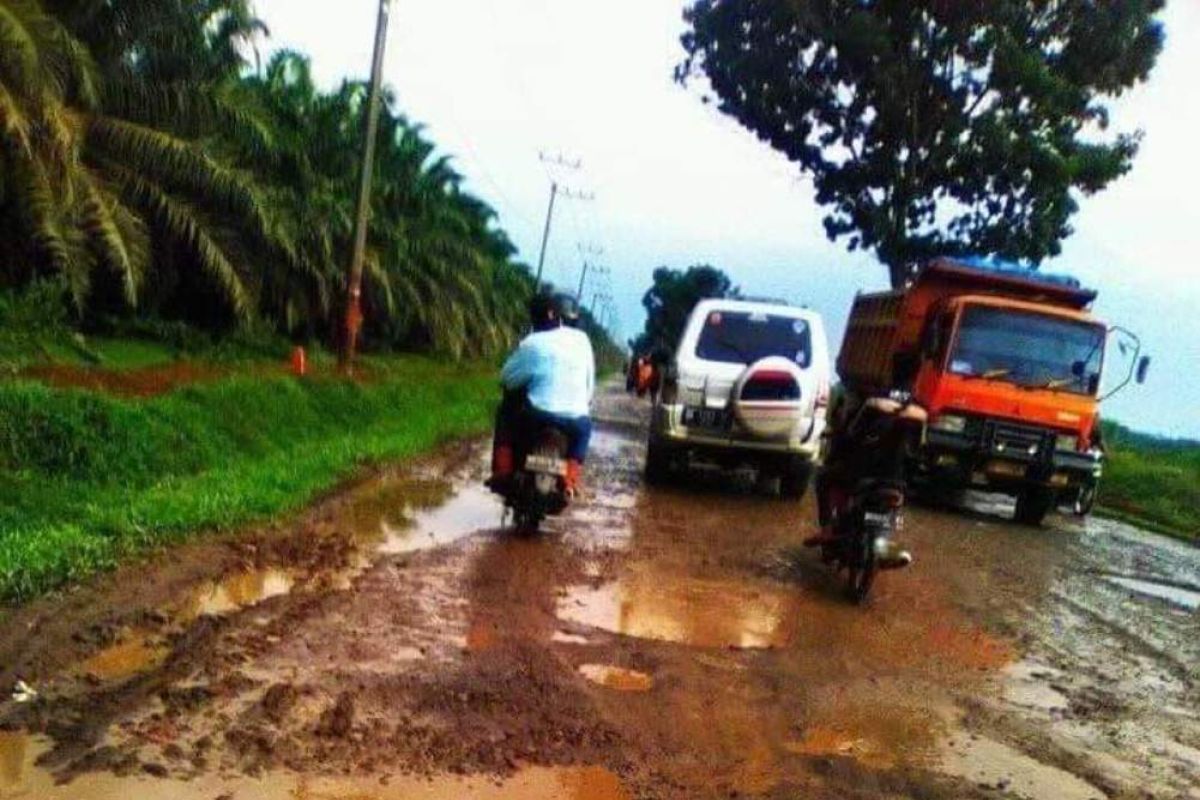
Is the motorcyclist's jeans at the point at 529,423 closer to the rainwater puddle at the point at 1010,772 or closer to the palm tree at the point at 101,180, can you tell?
the rainwater puddle at the point at 1010,772

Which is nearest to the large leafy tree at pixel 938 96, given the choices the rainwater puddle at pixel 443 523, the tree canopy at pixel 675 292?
the rainwater puddle at pixel 443 523

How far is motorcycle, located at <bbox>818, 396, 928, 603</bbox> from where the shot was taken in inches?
337

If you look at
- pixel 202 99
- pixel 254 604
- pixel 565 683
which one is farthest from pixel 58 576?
pixel 202 99

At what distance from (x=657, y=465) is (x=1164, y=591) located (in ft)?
17.0

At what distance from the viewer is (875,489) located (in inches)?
341

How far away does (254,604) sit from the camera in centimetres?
662

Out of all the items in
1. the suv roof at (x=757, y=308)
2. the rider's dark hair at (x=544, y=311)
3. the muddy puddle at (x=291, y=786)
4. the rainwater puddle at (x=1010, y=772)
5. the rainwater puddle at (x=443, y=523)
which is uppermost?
the suv roof at (x=757, y=308)

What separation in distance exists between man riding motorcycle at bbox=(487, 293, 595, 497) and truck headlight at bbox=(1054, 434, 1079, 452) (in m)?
7.57

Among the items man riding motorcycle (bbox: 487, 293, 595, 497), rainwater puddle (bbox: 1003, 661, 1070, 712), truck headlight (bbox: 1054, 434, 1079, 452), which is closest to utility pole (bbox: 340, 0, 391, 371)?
truck headlight (bbox: 1054, 434, 1079, 452)

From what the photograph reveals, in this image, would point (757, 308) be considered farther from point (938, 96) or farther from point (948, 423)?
point (938, 96)

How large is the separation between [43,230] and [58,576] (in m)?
10.2

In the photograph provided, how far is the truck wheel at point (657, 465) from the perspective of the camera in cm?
1385

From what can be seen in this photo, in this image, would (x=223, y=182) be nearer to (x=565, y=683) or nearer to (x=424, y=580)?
(x=424, y=580)

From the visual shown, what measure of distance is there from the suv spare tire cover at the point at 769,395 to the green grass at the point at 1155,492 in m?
10.0
